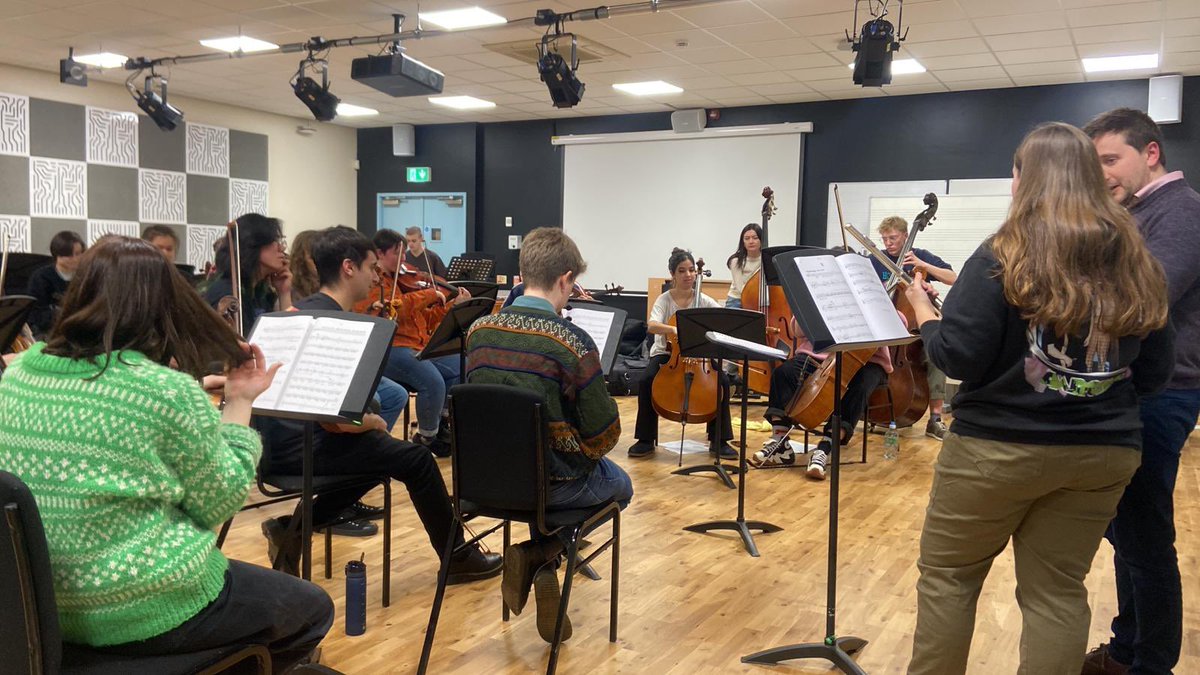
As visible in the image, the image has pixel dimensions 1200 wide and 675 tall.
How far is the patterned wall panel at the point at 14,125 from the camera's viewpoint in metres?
8.29

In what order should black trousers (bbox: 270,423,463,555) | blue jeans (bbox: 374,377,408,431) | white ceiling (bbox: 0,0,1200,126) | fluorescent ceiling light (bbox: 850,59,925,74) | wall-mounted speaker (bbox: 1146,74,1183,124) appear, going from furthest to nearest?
wall-mounted speaker (bbox: 1146,74,1183,124), fluorescent ceiling light (bbox: 850,59,925,74), white ceiling (bbox: 0,0,1200,126), blue jeans (bbox: 374,377,408,431), black trousers (bbox: 270,423,463,555)

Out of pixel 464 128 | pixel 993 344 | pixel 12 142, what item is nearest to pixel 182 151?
pixel 12 142

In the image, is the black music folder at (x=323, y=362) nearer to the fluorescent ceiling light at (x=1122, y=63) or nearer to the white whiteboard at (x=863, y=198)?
the fluorescent ceiling light at (x=1122, y=63)

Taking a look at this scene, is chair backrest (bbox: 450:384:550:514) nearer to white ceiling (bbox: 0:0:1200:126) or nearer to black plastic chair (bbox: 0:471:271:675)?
black plastic chair (bbox: 0:471:271:675)

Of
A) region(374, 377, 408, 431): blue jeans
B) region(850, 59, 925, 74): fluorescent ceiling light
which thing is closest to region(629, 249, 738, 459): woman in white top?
region(374, 377, 408, 431): blue jeans

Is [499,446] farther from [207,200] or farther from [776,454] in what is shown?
[207,200]

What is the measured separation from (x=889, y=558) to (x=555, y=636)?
1727mm

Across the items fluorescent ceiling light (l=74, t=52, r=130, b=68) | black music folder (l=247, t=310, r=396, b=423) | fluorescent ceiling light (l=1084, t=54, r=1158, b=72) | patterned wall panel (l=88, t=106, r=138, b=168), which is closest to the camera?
black music folder (l=247, t=310, r=396, b=423)

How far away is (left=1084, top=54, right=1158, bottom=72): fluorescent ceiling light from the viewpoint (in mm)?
6969

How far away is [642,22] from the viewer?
20.5 feet

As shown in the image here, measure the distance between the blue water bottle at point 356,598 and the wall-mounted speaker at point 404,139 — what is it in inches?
363

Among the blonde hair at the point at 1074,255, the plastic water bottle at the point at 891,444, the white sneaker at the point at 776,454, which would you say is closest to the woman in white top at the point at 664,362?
the white sneaker at the point at 776,454

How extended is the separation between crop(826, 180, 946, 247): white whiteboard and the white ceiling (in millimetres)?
848

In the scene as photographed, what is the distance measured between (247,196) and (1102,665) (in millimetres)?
9844
